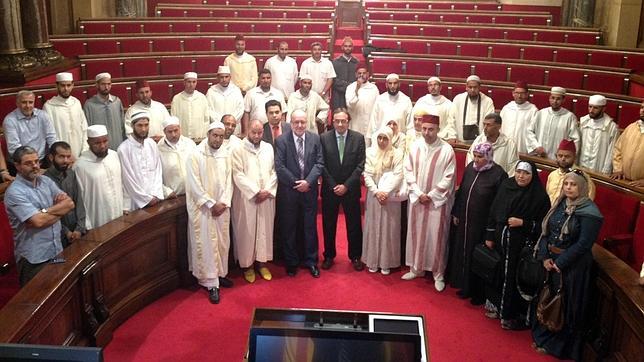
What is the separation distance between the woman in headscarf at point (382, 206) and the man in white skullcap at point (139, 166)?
6.40ft

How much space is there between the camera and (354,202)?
619 cm

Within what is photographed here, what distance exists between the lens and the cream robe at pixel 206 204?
559 centimetres

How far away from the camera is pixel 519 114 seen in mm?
7309

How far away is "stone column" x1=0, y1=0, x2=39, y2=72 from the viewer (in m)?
7.65

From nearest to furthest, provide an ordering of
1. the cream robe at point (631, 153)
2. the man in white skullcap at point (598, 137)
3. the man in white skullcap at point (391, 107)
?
the cream robe at point (631, 153) < the man in white skullcap at point (598, 137) < the man in white skullcap at point (391, 107)

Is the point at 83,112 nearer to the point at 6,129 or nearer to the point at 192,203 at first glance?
the point at 6,129

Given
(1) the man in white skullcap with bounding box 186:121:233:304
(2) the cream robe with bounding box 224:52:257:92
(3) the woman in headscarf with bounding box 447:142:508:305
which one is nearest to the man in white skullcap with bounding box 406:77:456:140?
(3) the woman in headscarf with bounding box 447:142:508:305

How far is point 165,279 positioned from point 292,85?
411 centimetres

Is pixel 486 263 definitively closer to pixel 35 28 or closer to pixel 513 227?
pixel 513 227

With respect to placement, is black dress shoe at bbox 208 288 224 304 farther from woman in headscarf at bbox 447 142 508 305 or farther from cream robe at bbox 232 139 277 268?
woman in headscarf at bbox 447 142 508 305

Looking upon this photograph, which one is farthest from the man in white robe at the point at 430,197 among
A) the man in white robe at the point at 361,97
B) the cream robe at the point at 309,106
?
the man in white robe at the point at 361,97

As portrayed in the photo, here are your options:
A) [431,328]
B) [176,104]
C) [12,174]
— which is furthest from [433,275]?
[12,174]

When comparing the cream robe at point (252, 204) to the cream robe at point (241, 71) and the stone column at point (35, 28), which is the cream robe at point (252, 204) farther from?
the stone column at point (35, 28)

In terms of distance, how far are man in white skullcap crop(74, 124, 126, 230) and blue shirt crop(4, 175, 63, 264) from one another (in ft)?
2.26
